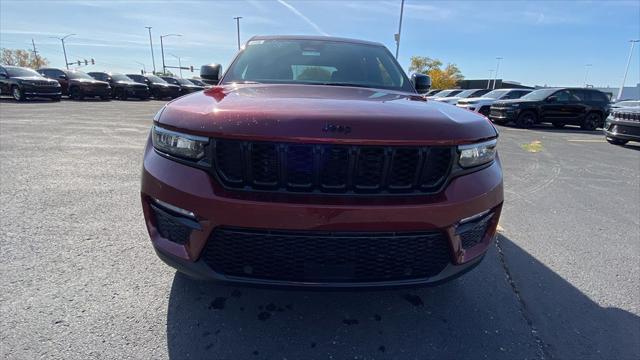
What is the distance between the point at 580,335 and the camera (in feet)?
6.50

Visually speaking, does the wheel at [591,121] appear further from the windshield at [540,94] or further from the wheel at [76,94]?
the wheel at [76,94]

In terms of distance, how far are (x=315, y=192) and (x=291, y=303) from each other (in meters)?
0.91

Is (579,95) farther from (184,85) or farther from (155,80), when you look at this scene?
(155,80)

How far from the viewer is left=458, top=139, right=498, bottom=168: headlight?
5.52 feet

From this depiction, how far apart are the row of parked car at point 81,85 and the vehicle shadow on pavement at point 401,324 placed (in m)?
10.4

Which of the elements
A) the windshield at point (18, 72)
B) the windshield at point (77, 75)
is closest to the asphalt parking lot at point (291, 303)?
the windshield at point (18, 72)

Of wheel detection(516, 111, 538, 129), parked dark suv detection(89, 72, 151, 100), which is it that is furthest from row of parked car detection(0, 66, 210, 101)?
wheel detection(516, 111, 538, 129)

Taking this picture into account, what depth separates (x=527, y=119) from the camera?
44.4ft

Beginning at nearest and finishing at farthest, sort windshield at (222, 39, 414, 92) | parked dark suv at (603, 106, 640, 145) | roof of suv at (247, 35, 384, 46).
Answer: windshield at (222, 39, 414, 92), roof of suv at (247, 35, 384, 46), parked dark suv at (603, 106, 640, 145)

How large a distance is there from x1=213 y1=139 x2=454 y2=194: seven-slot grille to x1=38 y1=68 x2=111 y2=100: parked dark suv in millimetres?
22149

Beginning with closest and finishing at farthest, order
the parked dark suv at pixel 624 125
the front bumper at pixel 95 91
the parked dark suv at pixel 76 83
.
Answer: the parked dark suv at pixel 624 125 < the parked dark suv at pixel 76 83 < the front bumper at pixel 95 91

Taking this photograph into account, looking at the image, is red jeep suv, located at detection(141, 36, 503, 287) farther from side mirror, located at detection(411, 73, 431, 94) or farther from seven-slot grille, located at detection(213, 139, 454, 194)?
side mirror, located at detection(411, 73, 431, 94)

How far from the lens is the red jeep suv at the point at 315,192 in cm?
150

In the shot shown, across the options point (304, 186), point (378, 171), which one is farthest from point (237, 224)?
point (378, 171)
